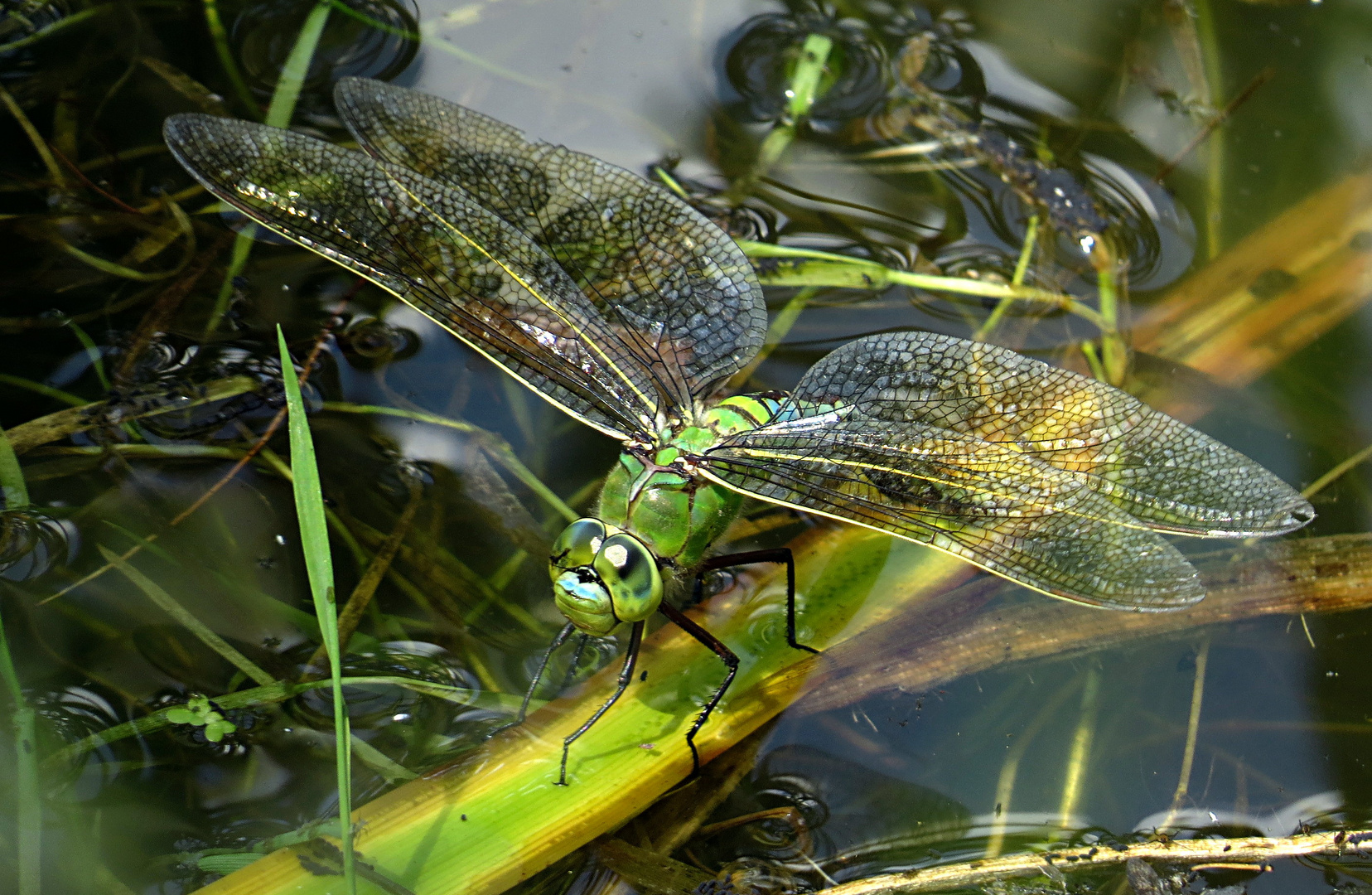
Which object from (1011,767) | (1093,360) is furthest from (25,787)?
(1093,360)

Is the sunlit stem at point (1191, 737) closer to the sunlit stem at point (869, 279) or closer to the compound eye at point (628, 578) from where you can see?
the sunlit stem at point (869, 279)

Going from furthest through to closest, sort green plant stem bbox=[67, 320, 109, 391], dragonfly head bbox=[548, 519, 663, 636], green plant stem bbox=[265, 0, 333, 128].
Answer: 1. green plant stem bbox=[265, 0, 333, 128]
2. green plant stem bbox=[67, 320, 109, 391]
3. dragonfly head bbox=[548, 519, 663, 636]

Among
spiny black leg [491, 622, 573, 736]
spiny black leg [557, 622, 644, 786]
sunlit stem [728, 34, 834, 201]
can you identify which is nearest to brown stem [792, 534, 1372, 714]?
spiny black leg [557, 622, 644, 786]

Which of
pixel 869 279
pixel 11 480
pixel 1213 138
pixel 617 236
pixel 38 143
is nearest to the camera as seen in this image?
pixel 11 480

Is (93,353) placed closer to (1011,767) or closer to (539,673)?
(539,673)

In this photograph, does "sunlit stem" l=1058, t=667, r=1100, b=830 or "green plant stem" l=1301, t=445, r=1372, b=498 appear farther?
"green plant stem" l=1301, t=445, r=1372, b=498

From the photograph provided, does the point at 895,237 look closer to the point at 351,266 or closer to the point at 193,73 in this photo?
the point at 351,266

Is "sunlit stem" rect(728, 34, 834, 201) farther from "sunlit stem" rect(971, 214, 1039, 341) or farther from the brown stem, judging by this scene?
the brown stem
